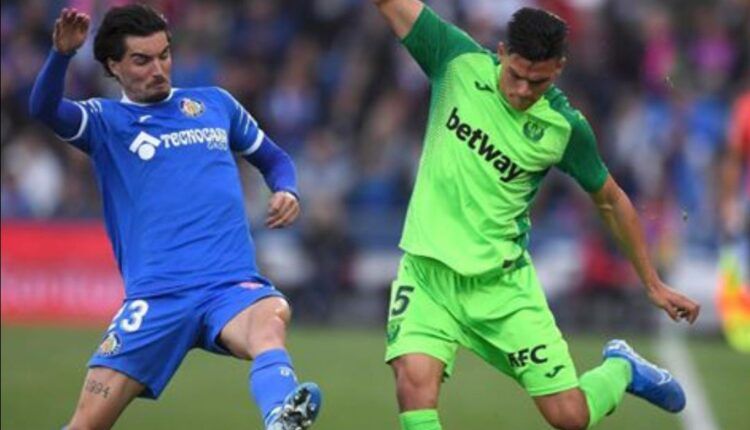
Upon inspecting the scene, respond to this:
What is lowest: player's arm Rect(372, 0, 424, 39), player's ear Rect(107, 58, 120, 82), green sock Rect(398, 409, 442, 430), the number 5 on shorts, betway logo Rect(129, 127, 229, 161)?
green sock Rect(398, 409, 442, 430)

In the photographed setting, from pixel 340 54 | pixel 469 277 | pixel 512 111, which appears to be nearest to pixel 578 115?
pixel 512 111

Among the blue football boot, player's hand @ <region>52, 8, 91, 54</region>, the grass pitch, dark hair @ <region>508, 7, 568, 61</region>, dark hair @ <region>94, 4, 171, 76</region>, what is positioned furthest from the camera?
the grass pitch

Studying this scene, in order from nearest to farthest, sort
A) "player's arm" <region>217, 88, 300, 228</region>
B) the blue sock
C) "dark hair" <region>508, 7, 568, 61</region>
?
the blue sock, "dark hair" <region>508, 7, 568, 61</region>, "player's arm" <region>217, 88, 300, 228</region>

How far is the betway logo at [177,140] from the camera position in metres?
9.28

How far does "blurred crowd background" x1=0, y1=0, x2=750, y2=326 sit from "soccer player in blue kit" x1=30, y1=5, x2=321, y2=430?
1123 centimetres

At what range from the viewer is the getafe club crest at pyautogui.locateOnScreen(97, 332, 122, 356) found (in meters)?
9.08

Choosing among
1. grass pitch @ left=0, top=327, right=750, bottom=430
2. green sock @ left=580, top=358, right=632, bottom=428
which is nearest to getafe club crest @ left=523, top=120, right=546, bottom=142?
green sock @ left=580, top=358, right=632, bottom=428

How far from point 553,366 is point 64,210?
12120 millimetres

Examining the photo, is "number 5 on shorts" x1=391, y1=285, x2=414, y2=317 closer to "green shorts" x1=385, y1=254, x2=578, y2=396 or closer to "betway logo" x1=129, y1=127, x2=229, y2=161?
"green shorts" x1=385, y1=254, x2=578, y2=396

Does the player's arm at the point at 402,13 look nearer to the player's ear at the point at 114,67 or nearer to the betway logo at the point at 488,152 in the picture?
the betway logo at the point at 488,152

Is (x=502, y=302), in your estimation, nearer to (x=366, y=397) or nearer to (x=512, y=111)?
(x=512, y=111)

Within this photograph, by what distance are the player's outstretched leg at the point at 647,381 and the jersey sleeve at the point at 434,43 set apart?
183 centimetres

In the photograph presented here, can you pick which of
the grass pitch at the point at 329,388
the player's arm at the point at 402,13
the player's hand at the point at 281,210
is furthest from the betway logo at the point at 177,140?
the grass pitch at the point at 329,388

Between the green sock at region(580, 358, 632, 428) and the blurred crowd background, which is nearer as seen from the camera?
the green sock at region(580, 358, 632, 428)
